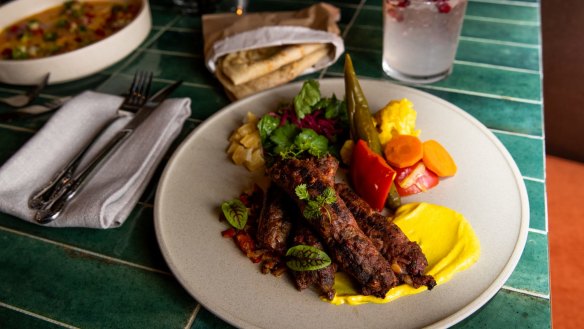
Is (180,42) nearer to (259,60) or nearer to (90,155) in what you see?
(259,60)

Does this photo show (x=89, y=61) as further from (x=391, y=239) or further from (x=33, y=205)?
(x=391, y=239)

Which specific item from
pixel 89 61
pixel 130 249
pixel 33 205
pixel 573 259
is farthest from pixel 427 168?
pixel 573 259

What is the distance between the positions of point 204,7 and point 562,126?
7.50 ft

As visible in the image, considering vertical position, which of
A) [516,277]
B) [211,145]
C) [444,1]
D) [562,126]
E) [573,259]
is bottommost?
[573,259]

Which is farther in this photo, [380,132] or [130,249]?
[380,132]

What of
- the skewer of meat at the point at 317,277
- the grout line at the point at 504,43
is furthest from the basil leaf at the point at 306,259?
the grout line at the point at 504,43

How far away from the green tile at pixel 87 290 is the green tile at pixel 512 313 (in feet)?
2.18

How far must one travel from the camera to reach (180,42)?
2355mm

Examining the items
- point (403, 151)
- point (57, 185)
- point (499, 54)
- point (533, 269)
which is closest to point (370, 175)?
point (403, 151)

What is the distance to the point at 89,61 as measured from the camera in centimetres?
203

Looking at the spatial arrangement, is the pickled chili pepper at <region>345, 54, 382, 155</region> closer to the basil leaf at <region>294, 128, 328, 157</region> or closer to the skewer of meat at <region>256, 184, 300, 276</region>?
the basil leaf at <region>294, 128, 328, 157</region>

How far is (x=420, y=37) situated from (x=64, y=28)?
1.55 m

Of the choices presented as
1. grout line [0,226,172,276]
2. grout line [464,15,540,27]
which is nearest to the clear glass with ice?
grout line [464,15,540,27]

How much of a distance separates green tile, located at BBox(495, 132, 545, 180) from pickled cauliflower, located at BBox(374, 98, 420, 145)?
0.33 meters
